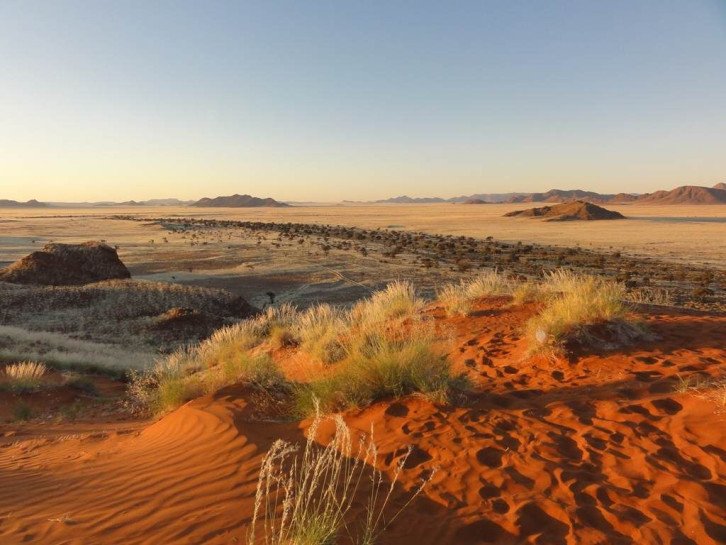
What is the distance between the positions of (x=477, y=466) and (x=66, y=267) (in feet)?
73.4

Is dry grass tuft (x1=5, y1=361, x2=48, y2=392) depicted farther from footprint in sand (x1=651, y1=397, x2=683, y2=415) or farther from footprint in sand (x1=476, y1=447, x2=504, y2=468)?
footprint in sand (x1=651, y1=397, x2=683, y2=415)

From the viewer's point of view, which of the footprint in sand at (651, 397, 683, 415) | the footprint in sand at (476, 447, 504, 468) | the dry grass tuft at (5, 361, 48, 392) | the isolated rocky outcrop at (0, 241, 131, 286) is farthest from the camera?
the isolated rocky outcrop at (0, 241, 131, 286)

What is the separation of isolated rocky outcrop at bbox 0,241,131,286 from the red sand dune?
666 inches

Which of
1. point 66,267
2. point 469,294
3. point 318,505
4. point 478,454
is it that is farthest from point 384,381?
point 66,267

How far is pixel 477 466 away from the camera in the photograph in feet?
12.7

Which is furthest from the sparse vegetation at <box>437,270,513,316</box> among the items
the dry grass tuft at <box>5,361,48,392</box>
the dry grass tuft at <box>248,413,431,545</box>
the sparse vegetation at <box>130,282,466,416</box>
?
the dry grass tuft at <box>5,361,48,392</box>

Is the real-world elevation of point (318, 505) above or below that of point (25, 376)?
above

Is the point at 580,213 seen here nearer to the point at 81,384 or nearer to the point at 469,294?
the point at 469,294

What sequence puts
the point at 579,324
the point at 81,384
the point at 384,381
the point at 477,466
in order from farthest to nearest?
the point at 81,384
the point at 579,324
the point at 384,381
the point at 477,466

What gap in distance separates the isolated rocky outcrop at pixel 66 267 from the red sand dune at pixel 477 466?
16.9 metres

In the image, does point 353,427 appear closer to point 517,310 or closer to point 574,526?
point 574,526

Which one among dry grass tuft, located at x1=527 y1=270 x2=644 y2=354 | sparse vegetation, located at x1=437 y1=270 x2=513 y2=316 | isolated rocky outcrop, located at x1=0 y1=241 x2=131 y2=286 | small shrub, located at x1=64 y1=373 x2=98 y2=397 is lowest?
small shrub, located at x1=64 y1=373 x2=98 y2=397

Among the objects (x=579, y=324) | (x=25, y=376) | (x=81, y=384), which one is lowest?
(x=81, y=384)

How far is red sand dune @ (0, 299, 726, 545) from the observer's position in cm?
317
